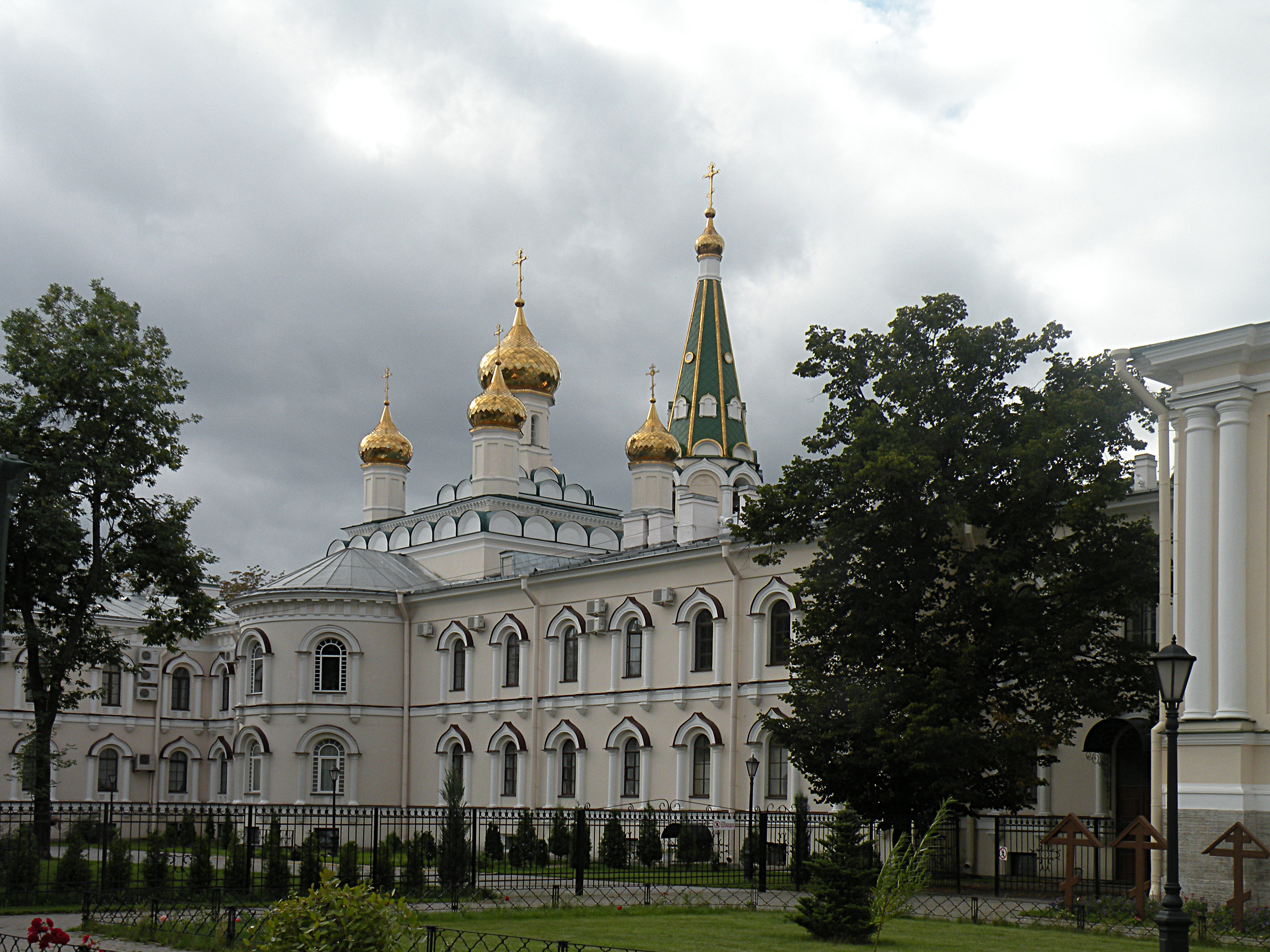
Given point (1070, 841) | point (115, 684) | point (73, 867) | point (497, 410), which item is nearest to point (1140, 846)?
point (1070, 841)

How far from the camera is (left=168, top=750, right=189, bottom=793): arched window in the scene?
41.7 metres

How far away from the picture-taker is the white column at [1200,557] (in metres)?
16.2

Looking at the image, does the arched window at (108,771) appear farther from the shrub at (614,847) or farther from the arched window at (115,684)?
the shrub at (614,847)

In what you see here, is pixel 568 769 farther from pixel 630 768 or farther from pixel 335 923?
pixel 335 923

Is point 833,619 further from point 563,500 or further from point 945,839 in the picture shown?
point 563,500

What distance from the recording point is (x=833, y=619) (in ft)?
68.8

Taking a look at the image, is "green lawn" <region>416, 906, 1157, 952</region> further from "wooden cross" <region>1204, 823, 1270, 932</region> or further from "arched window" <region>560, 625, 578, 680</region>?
"arched window" <region>560, 625, 578, 680</region>

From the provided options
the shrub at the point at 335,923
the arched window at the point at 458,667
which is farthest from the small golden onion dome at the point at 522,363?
the shrub at the point at 335,923

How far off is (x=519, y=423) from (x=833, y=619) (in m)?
21.2

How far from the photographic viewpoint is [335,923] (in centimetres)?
825

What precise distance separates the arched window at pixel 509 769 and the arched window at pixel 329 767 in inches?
162

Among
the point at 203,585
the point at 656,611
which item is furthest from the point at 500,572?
the point at 203,585

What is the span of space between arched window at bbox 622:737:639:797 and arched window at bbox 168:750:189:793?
54.5 ft

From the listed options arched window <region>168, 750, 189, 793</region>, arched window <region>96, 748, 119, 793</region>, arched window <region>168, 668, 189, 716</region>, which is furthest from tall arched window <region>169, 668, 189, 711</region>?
arched window <region>96, 748, 119, 793</region>
